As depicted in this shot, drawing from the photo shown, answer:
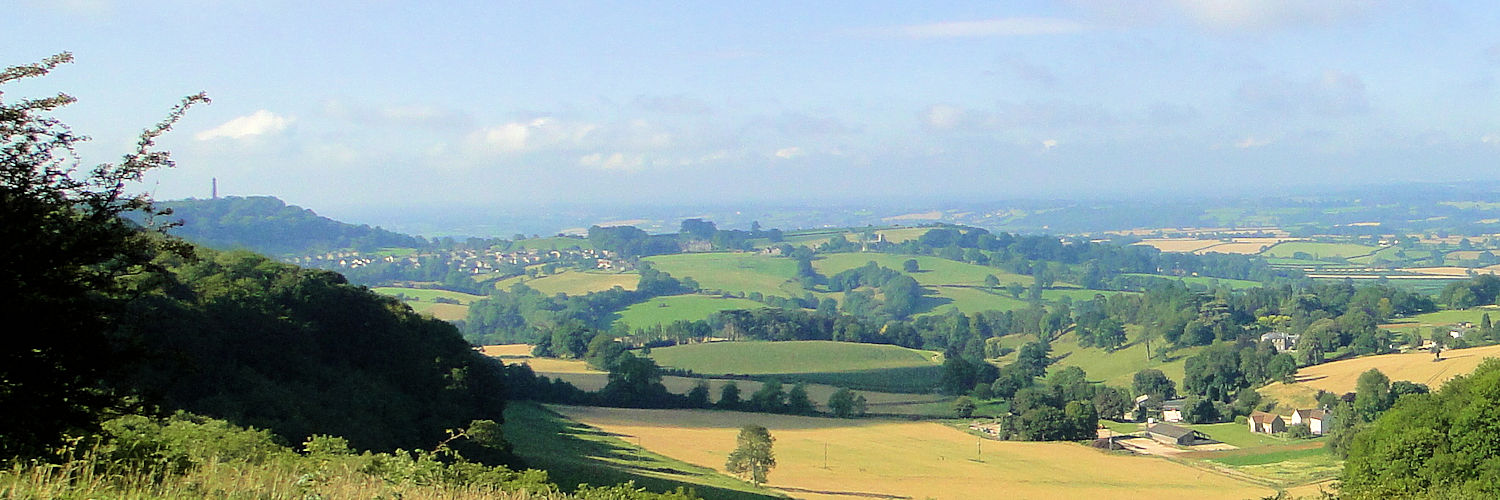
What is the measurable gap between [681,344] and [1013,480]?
49356 mm

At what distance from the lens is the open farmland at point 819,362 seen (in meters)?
67.1

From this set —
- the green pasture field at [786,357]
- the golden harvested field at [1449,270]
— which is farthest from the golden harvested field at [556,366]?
the golden harvested field at [1449,270]

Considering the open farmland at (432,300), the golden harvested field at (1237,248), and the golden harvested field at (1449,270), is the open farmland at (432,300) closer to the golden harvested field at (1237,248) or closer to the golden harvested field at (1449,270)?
the golden harvested field at (1449,270)

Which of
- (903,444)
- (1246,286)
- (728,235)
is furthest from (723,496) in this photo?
(728,235)

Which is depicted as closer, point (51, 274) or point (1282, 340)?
point (51, 274)

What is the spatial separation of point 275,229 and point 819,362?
103771 millimetres

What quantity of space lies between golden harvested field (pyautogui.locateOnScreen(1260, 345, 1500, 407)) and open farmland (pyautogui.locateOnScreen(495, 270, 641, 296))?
69361mm

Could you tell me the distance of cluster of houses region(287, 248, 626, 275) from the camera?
13800 centimetres

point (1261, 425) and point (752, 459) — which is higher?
point (752, 459)

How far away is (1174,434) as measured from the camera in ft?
163

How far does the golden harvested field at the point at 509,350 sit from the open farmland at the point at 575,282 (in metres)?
30.3

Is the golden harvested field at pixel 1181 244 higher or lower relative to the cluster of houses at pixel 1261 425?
higher

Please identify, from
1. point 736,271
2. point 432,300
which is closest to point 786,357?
point 432,300

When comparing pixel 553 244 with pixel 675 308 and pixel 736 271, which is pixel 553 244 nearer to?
pixel 736 271
